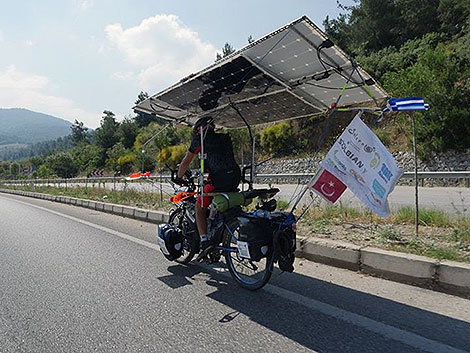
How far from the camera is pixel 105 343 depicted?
280cm

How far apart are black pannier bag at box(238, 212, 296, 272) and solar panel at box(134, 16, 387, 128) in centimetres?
202

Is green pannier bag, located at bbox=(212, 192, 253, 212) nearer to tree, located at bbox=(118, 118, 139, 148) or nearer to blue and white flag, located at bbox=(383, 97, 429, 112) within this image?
blue and white flag, located at bbox=(383, 97, 429, 112)

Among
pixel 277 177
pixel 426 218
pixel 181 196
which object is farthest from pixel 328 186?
pixel 277 177

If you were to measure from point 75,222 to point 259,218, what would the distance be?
745 cm

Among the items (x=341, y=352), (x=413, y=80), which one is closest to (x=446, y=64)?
(x=413, y=80)

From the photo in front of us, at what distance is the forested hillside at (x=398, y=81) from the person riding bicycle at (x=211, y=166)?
115cm

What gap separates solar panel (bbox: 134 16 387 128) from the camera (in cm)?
406

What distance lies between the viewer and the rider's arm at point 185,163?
451 centimetres

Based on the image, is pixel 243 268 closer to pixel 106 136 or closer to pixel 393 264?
pixel 393 264

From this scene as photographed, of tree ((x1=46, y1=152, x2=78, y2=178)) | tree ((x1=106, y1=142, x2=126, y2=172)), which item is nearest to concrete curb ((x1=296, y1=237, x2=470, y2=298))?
tree ((x1=106, y1=142, x2=126, y2=172))

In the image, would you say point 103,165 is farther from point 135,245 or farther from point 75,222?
point 135,245

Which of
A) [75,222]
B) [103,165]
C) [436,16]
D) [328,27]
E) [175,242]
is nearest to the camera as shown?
[175,242]

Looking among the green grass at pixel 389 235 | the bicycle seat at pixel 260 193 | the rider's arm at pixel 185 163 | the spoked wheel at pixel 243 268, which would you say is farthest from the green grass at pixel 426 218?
the rider's arm at pixel 185 163

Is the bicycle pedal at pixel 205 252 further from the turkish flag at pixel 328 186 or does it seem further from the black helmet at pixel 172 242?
the turkish flag at pixel 328 186
